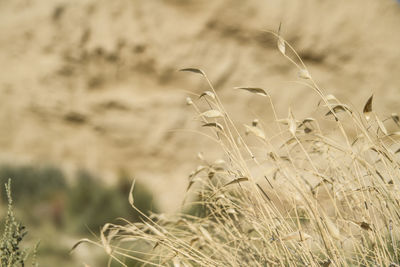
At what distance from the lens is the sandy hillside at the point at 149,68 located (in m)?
2.90

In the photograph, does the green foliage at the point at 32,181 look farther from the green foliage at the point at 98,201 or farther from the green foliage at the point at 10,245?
the green foliage at the point at 10,245

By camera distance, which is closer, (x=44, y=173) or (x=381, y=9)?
(x=44, y=173)

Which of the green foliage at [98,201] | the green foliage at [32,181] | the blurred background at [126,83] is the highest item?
the blurred background at [126,83]

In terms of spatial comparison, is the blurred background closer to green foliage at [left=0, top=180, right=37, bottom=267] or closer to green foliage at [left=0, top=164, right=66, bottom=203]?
green foliage at [left=0, top=164, right=66, bottom=203]

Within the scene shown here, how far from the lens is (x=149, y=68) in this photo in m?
3.00

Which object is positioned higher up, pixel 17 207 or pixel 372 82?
A: pixel 372 82

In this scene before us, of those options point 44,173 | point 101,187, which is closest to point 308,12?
point 101,187

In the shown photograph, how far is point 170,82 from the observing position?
9.97ft

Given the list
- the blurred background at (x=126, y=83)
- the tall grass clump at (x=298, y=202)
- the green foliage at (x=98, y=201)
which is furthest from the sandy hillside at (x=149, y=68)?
the tall grass clump at (x=298, y=202)

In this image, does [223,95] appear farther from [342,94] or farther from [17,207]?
[17,207]

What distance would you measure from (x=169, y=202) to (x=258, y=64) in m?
1.26

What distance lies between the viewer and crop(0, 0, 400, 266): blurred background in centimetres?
289

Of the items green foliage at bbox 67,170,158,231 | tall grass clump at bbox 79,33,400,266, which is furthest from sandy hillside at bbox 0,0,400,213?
tall grass clump at bbox 79,33,400,266

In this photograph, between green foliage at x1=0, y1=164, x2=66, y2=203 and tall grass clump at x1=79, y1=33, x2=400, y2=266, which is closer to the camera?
tall grass clump at x1=79, y1=33, x2=400, y2=266
